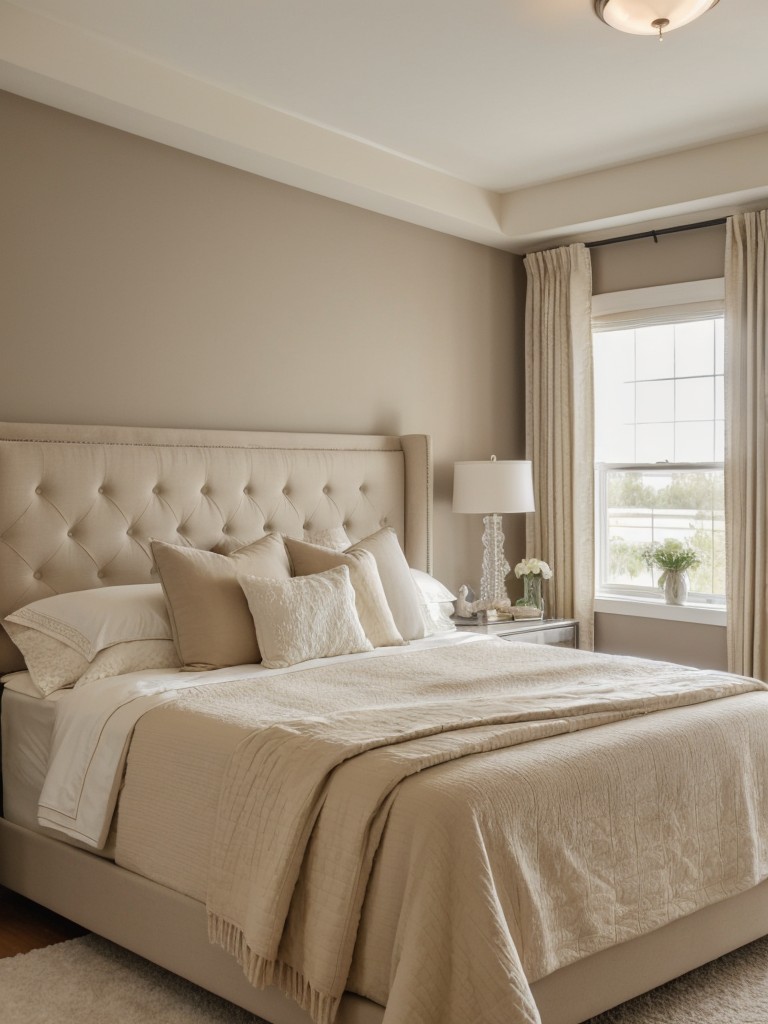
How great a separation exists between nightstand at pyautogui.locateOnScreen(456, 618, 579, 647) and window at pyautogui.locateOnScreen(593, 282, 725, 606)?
0.48 m

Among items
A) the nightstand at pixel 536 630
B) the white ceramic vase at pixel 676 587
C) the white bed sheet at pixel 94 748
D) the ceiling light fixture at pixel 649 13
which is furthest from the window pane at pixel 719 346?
the white bed sheet at pixel 94 748

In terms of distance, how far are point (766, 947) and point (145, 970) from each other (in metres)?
1.76

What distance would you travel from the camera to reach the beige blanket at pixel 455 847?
6.39 ft

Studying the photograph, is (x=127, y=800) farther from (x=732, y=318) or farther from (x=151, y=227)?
(x=732, y=318)

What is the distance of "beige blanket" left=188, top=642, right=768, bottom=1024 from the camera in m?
1.95

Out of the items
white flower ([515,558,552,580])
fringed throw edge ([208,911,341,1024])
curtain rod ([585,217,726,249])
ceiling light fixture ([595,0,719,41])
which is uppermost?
ceiling light fixture ([595,0,719,41])

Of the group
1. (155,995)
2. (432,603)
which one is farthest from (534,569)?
(155,995)

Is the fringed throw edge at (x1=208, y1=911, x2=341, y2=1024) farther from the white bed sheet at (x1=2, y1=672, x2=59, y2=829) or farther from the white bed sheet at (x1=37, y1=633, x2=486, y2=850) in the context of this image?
the white bed sheet at (x1=2, y1=672, x2=59, y2=829)

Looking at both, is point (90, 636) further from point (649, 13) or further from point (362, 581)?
point (649, 13)

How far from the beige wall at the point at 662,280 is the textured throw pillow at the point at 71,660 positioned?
2.80 metres

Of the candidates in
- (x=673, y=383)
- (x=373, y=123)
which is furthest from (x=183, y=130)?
(x=673, y=383)

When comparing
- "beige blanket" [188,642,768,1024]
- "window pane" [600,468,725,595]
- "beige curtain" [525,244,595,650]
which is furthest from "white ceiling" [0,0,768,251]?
"beige blanket" [188,642,768,1024]

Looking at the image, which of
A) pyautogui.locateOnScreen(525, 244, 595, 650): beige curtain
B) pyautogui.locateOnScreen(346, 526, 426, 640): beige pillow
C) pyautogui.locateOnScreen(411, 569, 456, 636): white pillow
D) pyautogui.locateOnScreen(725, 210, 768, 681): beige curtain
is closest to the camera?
pyautogui.locateOnScreen(346, 526, 426, 640): beige pillow

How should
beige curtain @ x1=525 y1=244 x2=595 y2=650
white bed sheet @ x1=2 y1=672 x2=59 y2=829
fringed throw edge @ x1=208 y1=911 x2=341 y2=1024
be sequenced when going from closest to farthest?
fringed throw edge @ x1=208 y1=911 x2=341 y2=1024
white bed sheet @ x1=2 y1=672 x2=59 y2=829
beige curtain @ x1=525 y1=244 x2=595 y2=650
